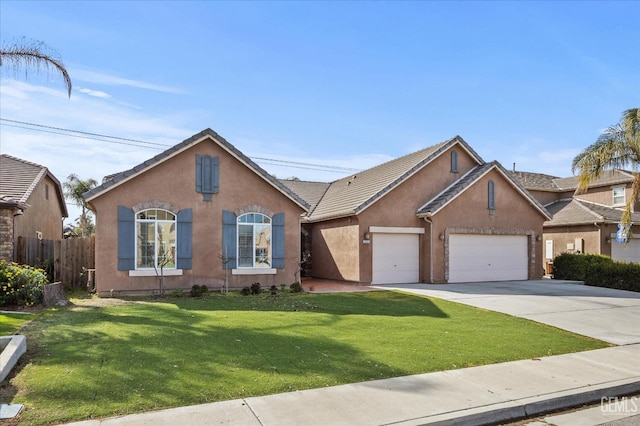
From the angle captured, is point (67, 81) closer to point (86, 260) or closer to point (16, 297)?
point (16, 297)

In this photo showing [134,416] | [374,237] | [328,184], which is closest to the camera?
[134,416]

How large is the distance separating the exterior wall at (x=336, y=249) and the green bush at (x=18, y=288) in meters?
11.1

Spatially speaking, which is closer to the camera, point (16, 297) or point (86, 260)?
point (16, 297)

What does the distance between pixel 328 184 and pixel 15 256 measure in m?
17.6

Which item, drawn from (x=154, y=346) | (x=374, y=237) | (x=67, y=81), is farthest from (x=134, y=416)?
(x=374, y=237)

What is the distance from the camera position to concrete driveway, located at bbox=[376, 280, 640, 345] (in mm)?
10431

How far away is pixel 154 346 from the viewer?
747 cm

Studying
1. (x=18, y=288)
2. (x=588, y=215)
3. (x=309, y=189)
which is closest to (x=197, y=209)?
(x=18, y=288)

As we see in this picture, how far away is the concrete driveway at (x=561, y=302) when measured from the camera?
10431 mm

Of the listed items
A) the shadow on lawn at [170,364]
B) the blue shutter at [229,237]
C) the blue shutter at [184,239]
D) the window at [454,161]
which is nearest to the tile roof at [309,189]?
the window at [454,161]

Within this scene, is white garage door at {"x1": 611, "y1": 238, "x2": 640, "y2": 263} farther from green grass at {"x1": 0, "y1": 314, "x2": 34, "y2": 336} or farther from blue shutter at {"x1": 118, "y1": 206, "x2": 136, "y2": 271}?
green grass at {"x1": 0, "y1": 314, "x2": 34, "y2": 336}

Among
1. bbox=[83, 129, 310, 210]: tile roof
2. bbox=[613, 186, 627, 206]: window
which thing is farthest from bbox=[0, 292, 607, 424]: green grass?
bbox=[613, 186, 627, 206]: window

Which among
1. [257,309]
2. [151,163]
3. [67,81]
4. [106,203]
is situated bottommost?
[257,309]

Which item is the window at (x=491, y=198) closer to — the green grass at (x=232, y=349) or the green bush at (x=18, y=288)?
the green grass at (x=232, y=349)
